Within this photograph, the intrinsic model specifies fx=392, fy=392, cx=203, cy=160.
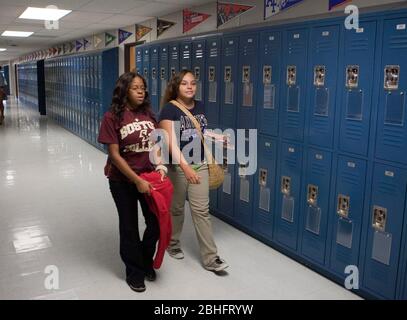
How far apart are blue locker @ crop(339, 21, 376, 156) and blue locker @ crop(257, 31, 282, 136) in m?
0.66

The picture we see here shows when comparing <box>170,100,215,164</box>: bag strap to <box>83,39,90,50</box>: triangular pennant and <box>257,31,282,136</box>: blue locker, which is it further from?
<box>83,39,90,50</box>: triangular pennant

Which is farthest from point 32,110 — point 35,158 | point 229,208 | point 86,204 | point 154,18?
point 229,208

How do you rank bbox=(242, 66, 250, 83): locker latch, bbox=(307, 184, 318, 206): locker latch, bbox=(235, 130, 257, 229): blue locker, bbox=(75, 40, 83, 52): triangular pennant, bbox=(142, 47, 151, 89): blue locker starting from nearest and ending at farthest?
bbox=(307, 184, 318, 206): locker latch → bbox=(242, 66, 250, 83): locker latch → bbox=(235, 130, 257, 229): blue locker → bbox=(142, 47, 151, 89): blue locker → bbox=(75, 40, 83, 52): triangular pennant

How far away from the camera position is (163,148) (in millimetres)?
2752

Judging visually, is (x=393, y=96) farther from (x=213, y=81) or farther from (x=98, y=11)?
(x=98, y=11)

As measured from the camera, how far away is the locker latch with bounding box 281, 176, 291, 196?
3229mm

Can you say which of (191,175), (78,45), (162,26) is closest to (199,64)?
(191,175)

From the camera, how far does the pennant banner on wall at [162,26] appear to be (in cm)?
589

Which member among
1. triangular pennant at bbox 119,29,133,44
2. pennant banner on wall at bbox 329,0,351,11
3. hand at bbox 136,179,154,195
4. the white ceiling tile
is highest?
the white ceiling tile

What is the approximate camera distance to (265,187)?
3502 mm

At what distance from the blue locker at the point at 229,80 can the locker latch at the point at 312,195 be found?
3.61ft

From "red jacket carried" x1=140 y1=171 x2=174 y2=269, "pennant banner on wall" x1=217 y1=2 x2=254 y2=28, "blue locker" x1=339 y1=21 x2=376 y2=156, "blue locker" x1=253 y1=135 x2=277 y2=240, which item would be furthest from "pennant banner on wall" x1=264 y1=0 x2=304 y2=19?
"red jacket carried" x1=140 y1=171 x2=174 y2=269

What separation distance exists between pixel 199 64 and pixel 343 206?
2.28 meters
